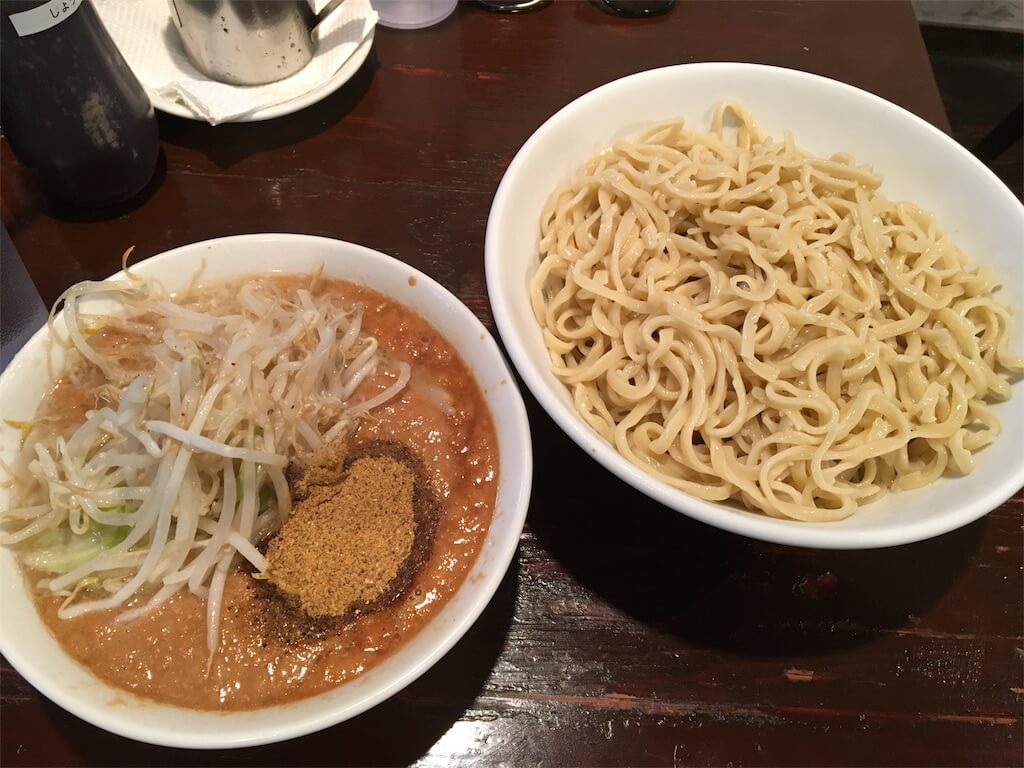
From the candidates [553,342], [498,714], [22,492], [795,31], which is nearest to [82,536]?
[22,492]

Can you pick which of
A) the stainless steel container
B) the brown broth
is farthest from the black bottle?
the brown broth

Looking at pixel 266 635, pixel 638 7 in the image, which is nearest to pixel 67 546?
pixel 266 635

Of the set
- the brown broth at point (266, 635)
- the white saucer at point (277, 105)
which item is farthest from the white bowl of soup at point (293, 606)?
the white saucer at point (277, 105)

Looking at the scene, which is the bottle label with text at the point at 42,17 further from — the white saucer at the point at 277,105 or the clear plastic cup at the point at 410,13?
the clear plastic cup at the point at 410,13

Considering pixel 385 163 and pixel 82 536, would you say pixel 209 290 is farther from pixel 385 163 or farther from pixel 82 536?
pixel 385 163

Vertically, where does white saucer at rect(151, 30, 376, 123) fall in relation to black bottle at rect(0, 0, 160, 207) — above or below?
below

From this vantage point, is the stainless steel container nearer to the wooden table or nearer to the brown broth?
the wooden table
